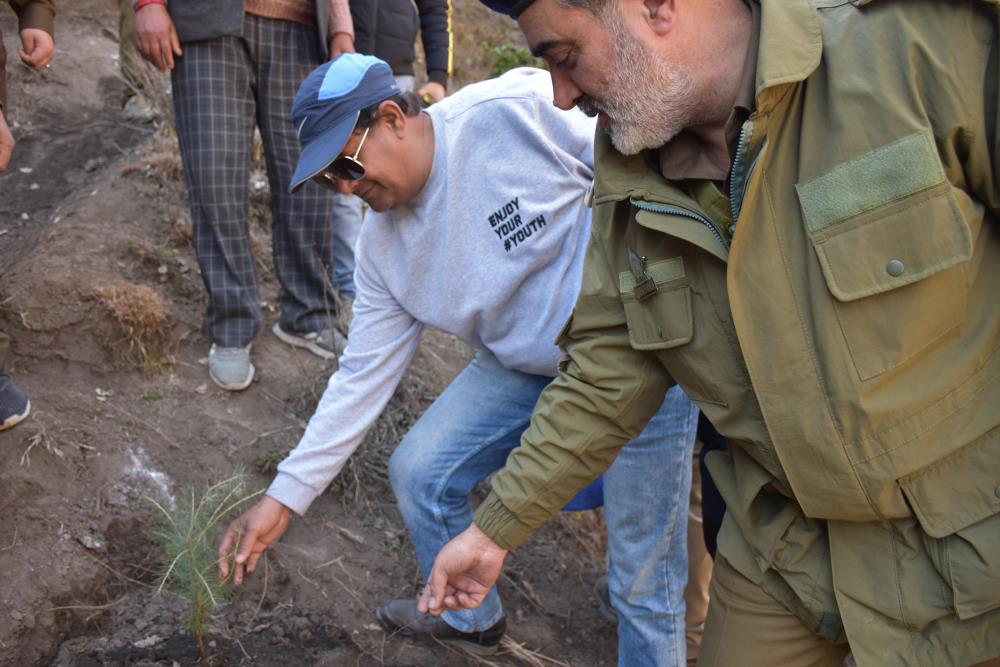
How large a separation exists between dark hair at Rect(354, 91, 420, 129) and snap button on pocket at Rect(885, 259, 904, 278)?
4.75ft

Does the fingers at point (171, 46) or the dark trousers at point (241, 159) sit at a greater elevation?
the fingers at point (171, 46)

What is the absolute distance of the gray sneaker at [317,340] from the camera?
165 inches

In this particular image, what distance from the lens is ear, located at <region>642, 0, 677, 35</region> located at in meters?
1.75

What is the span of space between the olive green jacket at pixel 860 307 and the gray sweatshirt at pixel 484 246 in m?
0.67

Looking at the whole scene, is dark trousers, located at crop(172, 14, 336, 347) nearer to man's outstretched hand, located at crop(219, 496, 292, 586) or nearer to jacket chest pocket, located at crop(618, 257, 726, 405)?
man's outstretched hand, located at crop(219, 496, 292, 586)

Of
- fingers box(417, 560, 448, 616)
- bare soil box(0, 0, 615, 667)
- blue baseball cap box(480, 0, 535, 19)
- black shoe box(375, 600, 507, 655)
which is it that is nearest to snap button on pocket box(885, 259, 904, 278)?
blue baseball cap box(480, 0, 535, 19)

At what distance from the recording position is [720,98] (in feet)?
6.00

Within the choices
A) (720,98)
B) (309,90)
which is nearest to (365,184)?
(309,90)

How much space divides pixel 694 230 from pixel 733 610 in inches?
33.5

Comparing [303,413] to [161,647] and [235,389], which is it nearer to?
[235,389]

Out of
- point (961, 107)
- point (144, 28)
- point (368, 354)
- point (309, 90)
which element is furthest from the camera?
point (144, 28)

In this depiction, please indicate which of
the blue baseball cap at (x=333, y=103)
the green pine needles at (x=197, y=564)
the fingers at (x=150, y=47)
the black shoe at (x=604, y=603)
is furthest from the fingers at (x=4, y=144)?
the black shoe at (x=604, y=603)

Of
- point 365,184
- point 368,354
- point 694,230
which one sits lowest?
point 368,354

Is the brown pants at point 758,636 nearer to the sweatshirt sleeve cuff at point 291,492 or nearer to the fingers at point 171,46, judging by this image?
Result: the sweatshirt sleeve cuff at point 291,492
